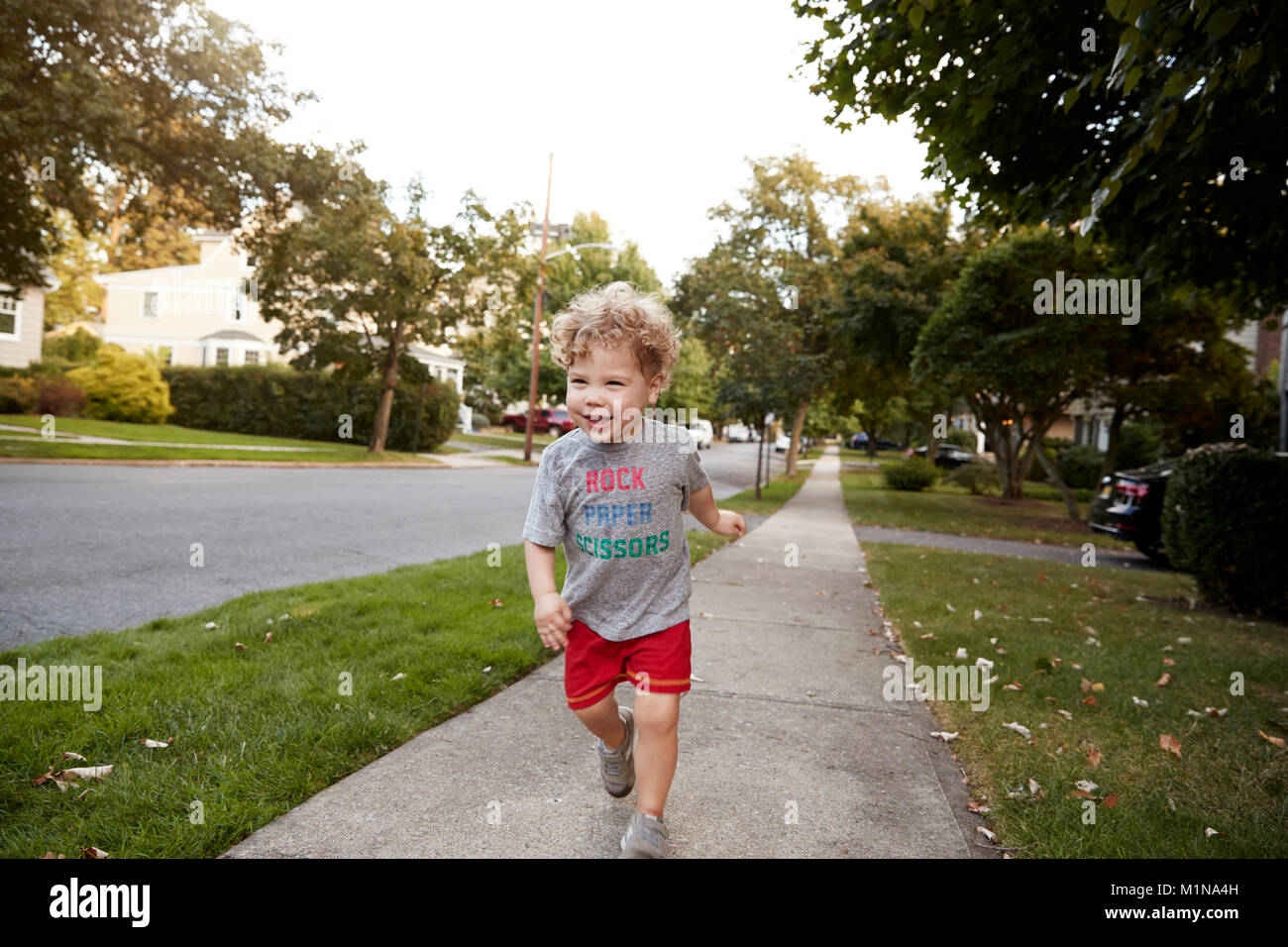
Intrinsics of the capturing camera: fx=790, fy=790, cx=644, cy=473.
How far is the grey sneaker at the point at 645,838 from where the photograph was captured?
2328 millimetres

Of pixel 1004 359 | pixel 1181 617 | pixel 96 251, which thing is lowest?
pixel 1181 617

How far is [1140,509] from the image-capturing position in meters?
10.3

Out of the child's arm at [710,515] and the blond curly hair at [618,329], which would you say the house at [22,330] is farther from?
the child's arm at [710,515]

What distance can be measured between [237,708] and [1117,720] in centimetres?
410

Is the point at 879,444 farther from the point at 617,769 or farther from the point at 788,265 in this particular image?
the point at 617,769

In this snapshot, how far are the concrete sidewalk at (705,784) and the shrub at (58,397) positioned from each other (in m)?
26.4

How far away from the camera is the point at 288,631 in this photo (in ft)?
15.0

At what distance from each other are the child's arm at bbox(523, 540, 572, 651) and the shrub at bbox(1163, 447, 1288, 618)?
22.0 feet

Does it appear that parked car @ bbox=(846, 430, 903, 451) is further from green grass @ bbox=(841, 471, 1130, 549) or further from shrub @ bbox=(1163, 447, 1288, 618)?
shrub @ bbox=(1163, 447, 1288, 618)

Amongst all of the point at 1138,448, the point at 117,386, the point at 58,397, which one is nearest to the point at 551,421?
the point at 117,386
